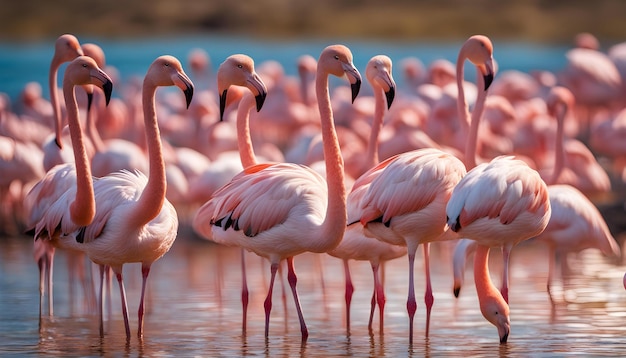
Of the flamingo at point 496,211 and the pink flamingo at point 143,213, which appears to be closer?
the flamingo at point 496,211

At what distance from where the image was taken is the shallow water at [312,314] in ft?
23.8

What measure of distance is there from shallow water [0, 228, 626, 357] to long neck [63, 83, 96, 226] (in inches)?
29.7

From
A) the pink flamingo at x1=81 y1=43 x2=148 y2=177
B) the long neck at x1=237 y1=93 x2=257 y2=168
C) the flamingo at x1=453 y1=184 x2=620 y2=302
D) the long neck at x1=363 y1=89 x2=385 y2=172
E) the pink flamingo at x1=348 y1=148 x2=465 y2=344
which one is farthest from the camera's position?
the pink flamingo at x1=81 y1=43 x2=148 y2=177

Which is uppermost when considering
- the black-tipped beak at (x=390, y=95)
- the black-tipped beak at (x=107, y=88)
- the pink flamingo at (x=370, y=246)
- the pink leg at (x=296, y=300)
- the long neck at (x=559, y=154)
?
the black-tipped beak at (x=107, y=88)

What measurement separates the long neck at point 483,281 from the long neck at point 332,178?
857mm

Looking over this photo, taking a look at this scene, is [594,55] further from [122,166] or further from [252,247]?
[252,247]

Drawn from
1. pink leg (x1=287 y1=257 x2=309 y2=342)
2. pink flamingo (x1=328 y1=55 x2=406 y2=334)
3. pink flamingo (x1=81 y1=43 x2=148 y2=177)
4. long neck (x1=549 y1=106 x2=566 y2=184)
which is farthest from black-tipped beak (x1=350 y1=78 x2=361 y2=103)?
pink flamingo (x1=81 y1=43 x2=148 y2=177)

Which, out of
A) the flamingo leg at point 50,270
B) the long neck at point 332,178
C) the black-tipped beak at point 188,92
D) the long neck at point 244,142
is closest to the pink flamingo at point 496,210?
the long neck at point 332,178

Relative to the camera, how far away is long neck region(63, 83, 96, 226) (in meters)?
7.21

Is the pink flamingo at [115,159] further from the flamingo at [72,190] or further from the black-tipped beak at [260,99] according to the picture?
the black-tipped beak at [260,99]

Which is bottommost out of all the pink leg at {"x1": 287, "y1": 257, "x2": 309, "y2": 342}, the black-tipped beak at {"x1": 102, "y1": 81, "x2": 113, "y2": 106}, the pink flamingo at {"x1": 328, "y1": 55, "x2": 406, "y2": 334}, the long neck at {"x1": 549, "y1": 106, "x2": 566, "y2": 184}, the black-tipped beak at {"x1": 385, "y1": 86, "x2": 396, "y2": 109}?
the pink leg at {"x1": 287, "y1": 257, "x2": 309, "y2": 342}

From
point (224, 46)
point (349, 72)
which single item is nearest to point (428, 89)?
point (349, 72)

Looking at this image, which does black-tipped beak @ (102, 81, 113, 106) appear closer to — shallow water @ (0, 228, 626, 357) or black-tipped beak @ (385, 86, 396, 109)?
shallow water @ (0, 228, 626, 357)

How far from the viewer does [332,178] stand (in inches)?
283
